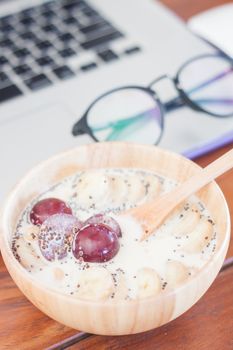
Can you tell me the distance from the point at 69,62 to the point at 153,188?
1.00 feet

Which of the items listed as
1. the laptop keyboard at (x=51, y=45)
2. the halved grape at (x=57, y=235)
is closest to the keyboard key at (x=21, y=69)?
the laptop keyboard at (x=51, y=45)

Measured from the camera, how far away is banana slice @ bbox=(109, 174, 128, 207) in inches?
23.0

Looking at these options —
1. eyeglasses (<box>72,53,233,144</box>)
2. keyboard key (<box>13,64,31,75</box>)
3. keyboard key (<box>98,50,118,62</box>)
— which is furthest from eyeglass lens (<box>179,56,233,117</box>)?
keyboard key (<box>13,64,31,75</box>)

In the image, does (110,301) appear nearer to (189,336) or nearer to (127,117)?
(189,336)

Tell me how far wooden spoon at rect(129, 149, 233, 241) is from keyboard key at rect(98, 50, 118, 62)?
0.32m

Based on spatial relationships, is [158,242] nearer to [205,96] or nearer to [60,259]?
[60,259]

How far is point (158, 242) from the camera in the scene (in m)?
0.53

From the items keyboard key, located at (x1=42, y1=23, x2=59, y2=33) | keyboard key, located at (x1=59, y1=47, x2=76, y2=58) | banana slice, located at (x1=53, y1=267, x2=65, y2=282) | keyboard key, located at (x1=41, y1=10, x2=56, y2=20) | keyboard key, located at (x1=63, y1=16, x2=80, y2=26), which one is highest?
banana slice, located at (x1=53, y1=267, x2=65, y2=282)

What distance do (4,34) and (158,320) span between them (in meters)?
0.55

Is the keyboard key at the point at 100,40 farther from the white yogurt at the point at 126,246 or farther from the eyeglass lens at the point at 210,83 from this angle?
the white yogurt at the point at 126,246

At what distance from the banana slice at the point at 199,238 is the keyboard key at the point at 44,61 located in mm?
382

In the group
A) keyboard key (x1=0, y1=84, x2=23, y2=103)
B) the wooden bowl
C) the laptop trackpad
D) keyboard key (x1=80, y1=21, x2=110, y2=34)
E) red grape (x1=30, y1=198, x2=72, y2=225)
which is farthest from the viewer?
keyboard key (x1=80, y1=21, x2=110, y2=34)

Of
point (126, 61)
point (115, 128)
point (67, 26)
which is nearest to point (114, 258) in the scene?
point (115, 128)

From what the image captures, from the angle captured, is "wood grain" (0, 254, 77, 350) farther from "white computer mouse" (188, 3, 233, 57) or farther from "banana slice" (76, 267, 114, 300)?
"white computer mouse" (188, 3, 233, 57)
